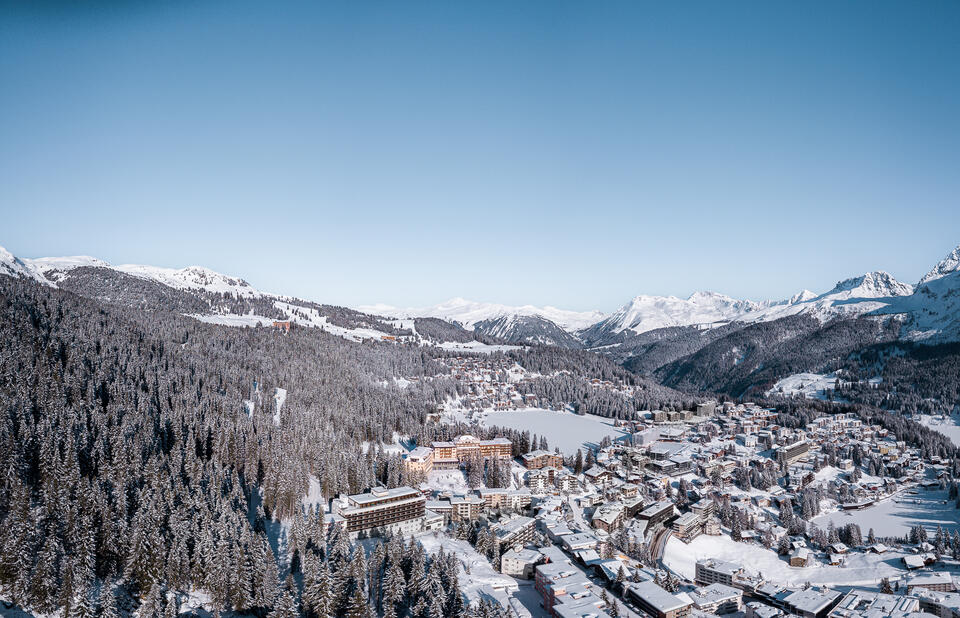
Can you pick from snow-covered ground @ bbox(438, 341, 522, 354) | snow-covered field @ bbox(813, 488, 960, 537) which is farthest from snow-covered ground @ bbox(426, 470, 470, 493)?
snow-covered ground @ bbox(438, 341, 522, 354)

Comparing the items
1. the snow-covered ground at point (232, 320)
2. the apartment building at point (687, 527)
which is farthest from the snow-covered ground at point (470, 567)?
the snow-covered ground at point (232, 320)

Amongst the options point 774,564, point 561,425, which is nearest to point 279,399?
point 561,425

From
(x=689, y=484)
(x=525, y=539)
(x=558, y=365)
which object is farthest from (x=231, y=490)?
(x=558, y=365)

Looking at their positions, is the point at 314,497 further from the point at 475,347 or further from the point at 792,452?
the point at 475,347

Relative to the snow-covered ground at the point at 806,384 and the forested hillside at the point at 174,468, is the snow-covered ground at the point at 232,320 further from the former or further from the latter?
the snow-covered ground at the point at 806,384

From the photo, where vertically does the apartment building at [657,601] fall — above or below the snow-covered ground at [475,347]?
below

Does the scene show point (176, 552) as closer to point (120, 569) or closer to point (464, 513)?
point (120, 569)
